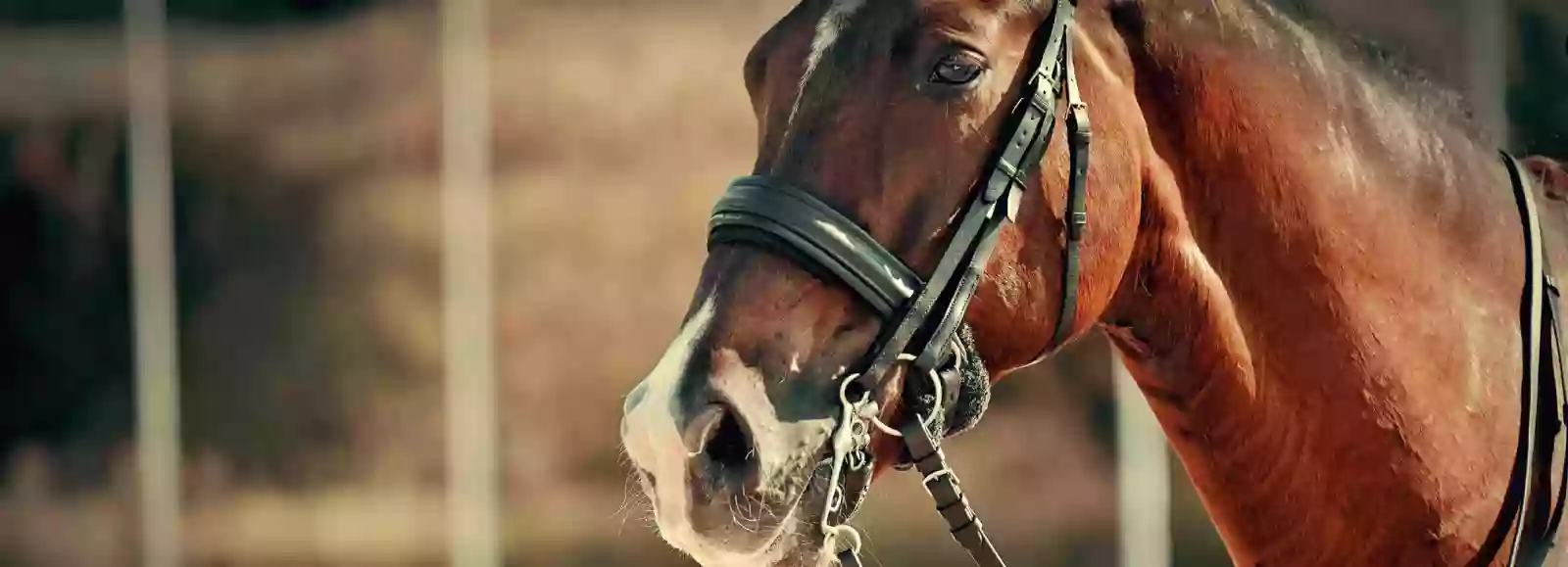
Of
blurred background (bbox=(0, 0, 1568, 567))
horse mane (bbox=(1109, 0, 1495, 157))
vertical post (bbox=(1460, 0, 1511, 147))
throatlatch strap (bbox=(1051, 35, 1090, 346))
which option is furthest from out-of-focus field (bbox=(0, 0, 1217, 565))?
throatlatch strap (bbox=(1051, 35, 1090, 346))

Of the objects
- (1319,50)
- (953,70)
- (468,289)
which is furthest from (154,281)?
(1319,50)

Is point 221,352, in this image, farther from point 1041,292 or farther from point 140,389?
point 1041,292

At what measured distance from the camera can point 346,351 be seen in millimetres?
4406

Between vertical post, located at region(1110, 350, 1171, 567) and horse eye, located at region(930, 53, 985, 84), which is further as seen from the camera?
vertical post, located at region(1110, 350, 1171, 567)

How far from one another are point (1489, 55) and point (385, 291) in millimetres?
3378

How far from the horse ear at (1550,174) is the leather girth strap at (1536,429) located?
0.17 m

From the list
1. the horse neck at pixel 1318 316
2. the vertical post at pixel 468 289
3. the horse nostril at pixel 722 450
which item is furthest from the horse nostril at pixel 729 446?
the vertical post at pixel 468 289

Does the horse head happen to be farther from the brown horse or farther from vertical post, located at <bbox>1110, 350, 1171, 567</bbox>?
vertical post, located at <bbox>1110, 350, 1171, 567</bbox>

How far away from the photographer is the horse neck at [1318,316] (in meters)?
1.56

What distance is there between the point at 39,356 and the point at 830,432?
411 cm

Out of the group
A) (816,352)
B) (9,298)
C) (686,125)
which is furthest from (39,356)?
(816,352)

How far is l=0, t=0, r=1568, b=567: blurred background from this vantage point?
421 centimetres

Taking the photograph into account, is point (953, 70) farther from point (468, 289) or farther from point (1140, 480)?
point (468, 289)

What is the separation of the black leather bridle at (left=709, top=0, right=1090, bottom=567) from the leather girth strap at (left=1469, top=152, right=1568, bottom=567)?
0.59 m
